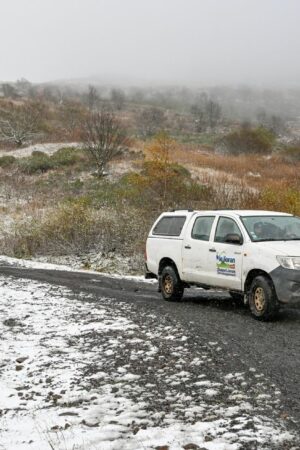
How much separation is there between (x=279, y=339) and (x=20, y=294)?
20.0ft

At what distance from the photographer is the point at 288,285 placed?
8.18 m

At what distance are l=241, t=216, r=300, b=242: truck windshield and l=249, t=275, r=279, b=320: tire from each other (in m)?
0.77

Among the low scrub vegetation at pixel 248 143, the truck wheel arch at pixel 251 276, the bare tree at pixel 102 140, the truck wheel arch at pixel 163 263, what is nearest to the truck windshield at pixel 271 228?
the truck wheel arch at pixel 251 276

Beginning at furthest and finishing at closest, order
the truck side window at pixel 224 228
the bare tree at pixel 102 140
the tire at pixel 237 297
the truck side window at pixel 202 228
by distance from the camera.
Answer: the bare tree at pixel 102 140
the tire at pixel 237 297
the truck side window at pixel 202 228
the truck side window at pixel 224 228

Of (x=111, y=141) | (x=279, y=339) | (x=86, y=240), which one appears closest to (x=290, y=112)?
(x=111, y=141)

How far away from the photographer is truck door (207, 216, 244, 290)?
9.15 meters

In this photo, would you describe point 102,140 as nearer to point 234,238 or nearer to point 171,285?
point 171,285

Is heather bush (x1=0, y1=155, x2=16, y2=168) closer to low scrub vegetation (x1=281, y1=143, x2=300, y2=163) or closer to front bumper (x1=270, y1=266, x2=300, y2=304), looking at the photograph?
low scrub vegetation (x1=281, y1=143, x2=300, y2=163)

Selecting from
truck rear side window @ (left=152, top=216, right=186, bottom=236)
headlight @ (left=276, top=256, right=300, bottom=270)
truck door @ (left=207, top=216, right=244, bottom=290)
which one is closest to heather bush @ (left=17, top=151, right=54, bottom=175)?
truck rear side window @ (left=152, top=216, right=186, bottom=236)

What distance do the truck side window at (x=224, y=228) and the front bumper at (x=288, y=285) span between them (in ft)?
4.67

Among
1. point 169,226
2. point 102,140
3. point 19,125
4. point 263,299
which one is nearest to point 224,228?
point 263,299

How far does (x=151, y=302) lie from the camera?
35.8ft

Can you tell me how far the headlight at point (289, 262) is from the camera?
27.1 ft

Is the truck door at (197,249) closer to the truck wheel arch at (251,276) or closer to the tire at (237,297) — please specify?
the truck wheel arch at (251,276)
